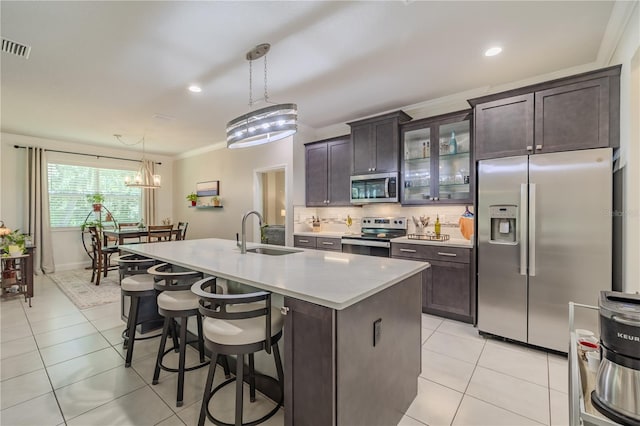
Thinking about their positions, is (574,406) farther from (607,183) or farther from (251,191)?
(251,191)

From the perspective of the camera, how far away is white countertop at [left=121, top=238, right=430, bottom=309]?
1.31m

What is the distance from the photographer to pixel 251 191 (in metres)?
5.66

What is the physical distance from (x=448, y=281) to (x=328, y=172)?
241cm

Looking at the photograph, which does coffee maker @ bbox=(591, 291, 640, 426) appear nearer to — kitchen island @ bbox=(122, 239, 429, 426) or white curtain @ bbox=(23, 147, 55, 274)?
kitchen island @ bbox=(122, 239, 429, 426)

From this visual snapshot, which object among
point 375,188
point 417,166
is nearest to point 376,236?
point 375,188

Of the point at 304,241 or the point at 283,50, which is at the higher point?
the point at 283,50

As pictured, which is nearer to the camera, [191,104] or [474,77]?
[474,77]

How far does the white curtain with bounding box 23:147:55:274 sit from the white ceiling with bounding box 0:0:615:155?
1.89 meters

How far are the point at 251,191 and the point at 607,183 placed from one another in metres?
4.99

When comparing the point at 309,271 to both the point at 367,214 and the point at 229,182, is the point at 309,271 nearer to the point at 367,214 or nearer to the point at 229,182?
the point at 367,214

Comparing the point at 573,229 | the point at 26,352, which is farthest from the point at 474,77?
the point at 26,352

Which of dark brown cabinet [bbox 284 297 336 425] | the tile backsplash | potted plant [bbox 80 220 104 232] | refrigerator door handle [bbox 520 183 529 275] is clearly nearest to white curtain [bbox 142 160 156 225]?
potted plant [bbox 80 220 104 232]

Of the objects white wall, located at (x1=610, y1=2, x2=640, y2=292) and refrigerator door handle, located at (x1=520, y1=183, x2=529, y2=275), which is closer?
white wall, located at (x1=610, y1=2, x2=640, y2=292)

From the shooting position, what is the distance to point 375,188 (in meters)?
4.07
